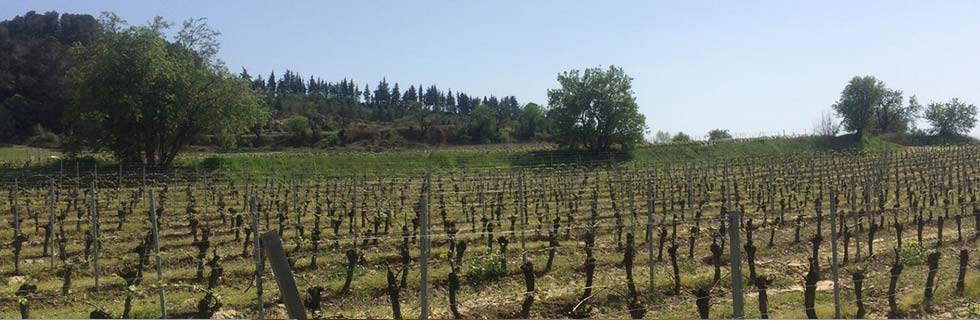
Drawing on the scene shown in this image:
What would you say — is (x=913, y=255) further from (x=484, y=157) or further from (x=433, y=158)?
(x=484, y=157)

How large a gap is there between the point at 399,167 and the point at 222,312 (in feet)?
105

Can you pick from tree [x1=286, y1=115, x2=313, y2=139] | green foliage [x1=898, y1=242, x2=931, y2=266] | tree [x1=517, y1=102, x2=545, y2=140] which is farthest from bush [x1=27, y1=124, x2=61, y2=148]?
green foliage [x1=898, y1=242, x2=931, y2=266]

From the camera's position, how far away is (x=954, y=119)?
71812 millimetres

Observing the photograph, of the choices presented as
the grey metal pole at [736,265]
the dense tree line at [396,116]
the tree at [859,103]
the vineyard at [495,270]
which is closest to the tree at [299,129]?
the dense tree line at [396,116]

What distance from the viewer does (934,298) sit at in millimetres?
9398

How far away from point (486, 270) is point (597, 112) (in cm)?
4236

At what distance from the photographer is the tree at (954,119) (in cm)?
7131

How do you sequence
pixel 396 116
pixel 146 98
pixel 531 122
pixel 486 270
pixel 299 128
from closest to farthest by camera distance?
pixel 486 270 → pixel 146 98 → pixel 299 128 → pixel 531 122 → pixel 396 116

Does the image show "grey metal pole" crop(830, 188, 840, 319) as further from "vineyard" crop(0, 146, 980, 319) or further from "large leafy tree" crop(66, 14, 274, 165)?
"large leafy tree" crop(66, 14, 274, 165)

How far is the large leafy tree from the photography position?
115 ft

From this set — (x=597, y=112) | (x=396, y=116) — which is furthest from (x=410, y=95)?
(x=597, y=112)
